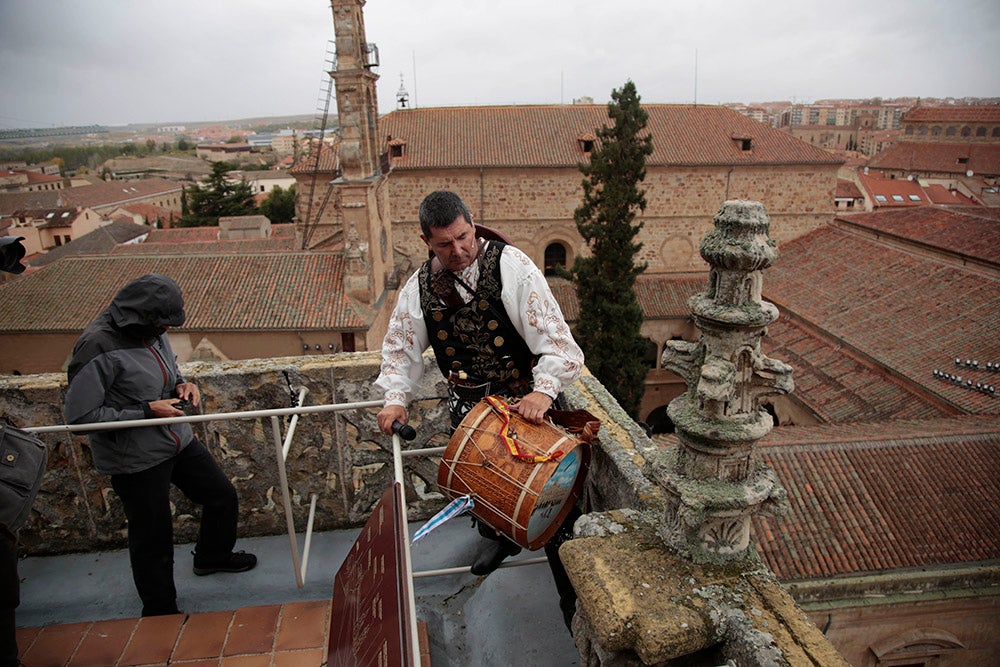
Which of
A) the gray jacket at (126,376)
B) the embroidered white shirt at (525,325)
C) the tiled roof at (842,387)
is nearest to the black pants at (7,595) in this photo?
the gray jacket at (126,376)

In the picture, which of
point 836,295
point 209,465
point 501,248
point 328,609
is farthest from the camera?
point 836,295

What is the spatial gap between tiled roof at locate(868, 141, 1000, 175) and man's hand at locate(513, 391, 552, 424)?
224ft

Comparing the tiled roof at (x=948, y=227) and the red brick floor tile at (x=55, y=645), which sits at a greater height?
the red brick floor tile at (x=55, y=645)

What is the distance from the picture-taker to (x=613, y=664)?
5.94 feet

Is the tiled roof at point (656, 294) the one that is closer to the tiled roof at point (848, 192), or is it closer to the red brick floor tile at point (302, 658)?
the red brick floor tile at point (302, 658)

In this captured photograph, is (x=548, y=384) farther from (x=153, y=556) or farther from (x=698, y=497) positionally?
(x=153, y=556)

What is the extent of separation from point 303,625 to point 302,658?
194 millimetres

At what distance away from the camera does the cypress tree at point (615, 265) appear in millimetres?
19859

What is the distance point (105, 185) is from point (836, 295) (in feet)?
256

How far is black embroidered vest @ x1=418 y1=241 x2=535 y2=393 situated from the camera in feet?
8.80

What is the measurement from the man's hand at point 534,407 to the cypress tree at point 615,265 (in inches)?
671

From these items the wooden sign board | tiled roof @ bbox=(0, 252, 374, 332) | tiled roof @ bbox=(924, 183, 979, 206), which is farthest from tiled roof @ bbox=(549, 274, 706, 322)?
tiled roof @ bbox=(924, 183, 979, 206)

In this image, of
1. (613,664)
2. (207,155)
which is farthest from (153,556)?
(207,155)

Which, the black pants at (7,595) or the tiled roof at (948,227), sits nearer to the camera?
the black pants at (7,595)
